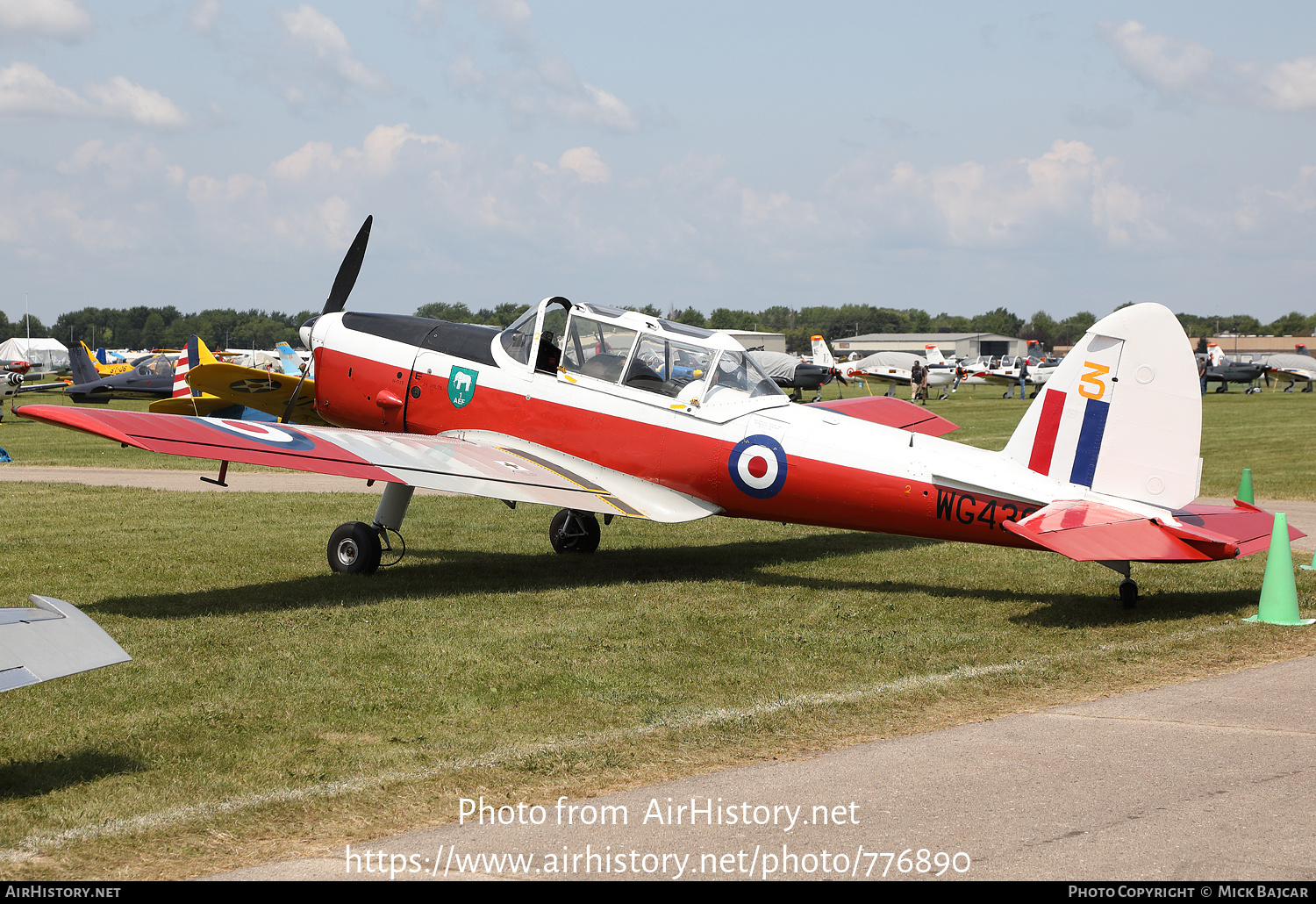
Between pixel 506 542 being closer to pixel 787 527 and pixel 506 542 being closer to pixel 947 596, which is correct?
pixel 787 527

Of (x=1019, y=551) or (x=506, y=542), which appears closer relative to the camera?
(x=1019, y=551)

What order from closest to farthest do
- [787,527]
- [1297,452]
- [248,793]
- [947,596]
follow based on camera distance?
[248,793] < [947,596] < [787,527] < [1297,452]

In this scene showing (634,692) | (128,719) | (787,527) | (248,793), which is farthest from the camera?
(787,527)

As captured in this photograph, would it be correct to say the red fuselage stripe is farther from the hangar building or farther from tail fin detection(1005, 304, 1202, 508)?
the hangar building

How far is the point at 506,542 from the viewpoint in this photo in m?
13.1

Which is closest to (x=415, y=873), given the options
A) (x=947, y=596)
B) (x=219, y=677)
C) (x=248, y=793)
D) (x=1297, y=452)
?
(x=248, y=793)

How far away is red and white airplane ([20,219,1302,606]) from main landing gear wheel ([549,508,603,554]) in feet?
0.10

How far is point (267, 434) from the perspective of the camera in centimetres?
978

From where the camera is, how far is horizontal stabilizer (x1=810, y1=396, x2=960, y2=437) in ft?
44.2

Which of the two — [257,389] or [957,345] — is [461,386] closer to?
[257,389]

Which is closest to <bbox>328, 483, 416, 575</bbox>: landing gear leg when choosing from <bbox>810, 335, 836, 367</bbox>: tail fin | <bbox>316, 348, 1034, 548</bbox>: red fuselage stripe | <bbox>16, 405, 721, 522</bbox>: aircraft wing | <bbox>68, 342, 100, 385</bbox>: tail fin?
<bbox>16, 405, 721, 522</bbox>: aircraft wing

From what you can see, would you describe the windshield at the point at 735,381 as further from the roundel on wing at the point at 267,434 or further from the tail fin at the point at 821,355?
the tail fin at the point at 821,355

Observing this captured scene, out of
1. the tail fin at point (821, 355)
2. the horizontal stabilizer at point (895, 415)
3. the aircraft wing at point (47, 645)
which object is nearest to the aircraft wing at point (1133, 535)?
the horizontal stabilizer at point (895, 415)

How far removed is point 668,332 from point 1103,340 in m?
3.97
